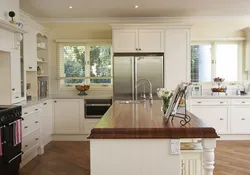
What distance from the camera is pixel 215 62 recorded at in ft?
20.1

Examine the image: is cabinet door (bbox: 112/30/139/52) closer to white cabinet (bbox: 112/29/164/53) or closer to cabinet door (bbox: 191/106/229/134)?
white cabinet (bbox: 112/29/164/53)

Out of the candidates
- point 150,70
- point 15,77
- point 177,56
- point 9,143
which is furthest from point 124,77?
point 9,143

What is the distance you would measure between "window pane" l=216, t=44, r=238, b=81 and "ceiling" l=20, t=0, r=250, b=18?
Result: 786 millimetres

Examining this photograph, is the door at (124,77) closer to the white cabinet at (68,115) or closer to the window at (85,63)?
the window at (85,63)

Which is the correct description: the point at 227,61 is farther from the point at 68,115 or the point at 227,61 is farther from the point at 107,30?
the point at 68,115

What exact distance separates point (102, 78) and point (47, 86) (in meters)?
1.25

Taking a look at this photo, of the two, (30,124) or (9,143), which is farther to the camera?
(30,124)

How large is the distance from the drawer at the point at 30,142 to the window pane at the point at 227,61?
163 inches

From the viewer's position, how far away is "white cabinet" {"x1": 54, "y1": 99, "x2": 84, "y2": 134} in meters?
5.62

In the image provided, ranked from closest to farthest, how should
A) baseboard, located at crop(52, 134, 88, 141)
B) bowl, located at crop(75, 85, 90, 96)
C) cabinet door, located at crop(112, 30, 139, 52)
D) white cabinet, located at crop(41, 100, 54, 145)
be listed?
white cabinet, located at crop(41, 100, 54, 145), cabinet door, located at crop(112, 30, 139, 52), baseboard, located at crop(52, 134, 88, 141), bowl, located at crop(75, 85, 90, 96)

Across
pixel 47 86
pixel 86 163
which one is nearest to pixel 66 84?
pixel 47 86

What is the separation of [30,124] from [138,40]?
2.67 m

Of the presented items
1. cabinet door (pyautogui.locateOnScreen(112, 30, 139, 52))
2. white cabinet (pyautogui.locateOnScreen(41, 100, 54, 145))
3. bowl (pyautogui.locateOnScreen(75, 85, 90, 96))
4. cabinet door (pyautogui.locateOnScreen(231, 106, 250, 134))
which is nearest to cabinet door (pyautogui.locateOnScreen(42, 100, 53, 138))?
white cabinet (pyautogui.locateOnScreen(41, 100, 54, 145))

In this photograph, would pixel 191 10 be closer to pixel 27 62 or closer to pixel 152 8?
pixel 152 8
